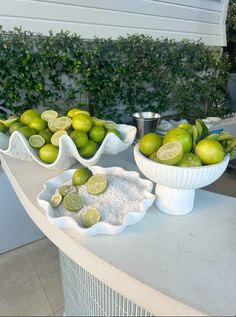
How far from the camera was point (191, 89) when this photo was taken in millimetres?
3252

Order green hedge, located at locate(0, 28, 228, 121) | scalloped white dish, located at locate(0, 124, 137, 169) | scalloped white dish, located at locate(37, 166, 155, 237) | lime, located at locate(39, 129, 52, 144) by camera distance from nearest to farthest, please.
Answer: scalloped white dish, located at locate(37, 166, 155, 237)
scalloped white dish, located at locate(0, 124, 137, 169)
lime, located at locate(39, 129, 52, 144)
green hedge, located at locate(0, 28, 228, 121)

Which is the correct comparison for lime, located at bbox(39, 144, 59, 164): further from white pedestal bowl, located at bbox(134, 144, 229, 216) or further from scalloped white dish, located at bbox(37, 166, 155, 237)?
white pedestal bowl, located at bbox(134, 144, 229, 216)

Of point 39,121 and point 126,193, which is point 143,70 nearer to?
point 39,121

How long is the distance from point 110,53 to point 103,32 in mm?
413

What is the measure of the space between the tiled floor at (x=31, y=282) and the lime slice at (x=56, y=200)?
1027 millimetres

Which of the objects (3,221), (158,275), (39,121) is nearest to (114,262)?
(158,275)

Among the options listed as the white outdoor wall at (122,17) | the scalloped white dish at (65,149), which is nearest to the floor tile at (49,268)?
the scalloped white dish at (65,149)

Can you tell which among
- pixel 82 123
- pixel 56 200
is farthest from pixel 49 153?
pixel 56 200

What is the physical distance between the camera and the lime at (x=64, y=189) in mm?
811

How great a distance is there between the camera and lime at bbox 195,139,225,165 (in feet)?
2.41

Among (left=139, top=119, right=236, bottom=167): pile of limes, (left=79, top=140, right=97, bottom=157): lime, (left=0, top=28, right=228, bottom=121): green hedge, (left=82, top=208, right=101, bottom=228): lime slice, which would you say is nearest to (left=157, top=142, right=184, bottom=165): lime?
(left=139, top=119, right=236, bottom=167): pile of limes

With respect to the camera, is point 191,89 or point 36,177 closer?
point 36,177

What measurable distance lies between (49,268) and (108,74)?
5.60ft

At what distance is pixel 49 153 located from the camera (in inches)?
39.9
